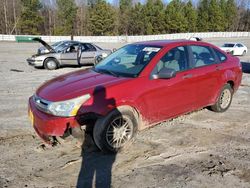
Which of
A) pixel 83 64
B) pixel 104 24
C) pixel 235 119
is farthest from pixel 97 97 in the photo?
pixel 104 24

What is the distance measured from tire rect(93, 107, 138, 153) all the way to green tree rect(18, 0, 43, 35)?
6471cm

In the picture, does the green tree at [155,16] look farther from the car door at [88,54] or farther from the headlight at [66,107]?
the headlight at [66,107]

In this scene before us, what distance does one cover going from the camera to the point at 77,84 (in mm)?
4594

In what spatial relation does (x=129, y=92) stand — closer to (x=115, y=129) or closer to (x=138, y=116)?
(x=138, y=116)

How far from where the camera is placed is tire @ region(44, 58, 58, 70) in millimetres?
14432

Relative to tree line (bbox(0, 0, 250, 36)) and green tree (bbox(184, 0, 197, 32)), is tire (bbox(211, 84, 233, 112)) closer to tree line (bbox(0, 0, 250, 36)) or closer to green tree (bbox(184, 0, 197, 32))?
tree line (bbox(0, 0, 250, 36))

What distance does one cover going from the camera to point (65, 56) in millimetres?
14695

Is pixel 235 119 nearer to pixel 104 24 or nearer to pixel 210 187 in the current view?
pixel 210 187

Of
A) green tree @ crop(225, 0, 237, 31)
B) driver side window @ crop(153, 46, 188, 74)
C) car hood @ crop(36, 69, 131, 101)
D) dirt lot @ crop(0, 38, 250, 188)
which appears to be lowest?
dirt lot @ crop(0, 38, 250, 188)

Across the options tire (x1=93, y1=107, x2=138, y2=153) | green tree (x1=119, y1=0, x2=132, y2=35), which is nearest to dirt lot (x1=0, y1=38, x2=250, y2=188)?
tire (x1=93, y1=107, x2=138, y2=153)

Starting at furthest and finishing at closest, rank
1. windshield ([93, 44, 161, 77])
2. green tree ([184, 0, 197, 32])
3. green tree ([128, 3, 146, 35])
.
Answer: green tree ([184, 0, 197, 32]), green tree ([128, 3, 146, 35]), windshield ([93, 44, 161, 77])

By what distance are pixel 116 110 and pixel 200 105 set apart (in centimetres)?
216

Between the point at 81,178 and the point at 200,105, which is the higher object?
the point at 200,105

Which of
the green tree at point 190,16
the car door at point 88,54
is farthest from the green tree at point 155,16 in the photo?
the car door at point 88,54
